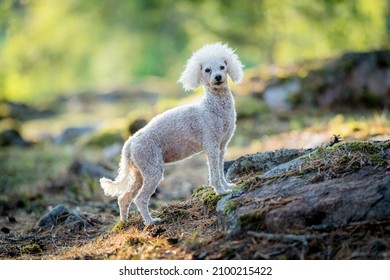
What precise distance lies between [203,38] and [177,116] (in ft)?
74.8

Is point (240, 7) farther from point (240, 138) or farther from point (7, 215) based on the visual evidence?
point (7, 215)

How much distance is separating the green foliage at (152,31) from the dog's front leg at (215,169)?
1641 centimetres

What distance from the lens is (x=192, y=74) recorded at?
582 cm

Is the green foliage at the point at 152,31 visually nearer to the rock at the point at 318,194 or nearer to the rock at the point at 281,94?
the rock at the point at 281,94

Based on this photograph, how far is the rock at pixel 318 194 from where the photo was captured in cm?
445

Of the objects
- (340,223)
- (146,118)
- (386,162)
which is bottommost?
(340,223)

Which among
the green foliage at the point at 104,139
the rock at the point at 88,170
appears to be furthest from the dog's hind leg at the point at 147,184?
the green foliage at the point at 104,139

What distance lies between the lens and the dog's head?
5695mm

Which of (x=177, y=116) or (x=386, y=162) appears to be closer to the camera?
(x=386, y=162)

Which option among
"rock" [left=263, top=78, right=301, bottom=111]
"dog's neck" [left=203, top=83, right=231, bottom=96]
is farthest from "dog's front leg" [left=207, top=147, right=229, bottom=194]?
"rock" [left=263, top=78, right=301, bottom=111]

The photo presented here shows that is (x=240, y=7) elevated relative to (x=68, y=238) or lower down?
elevated

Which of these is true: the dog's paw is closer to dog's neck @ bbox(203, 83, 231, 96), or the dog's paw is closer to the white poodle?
the white poodle

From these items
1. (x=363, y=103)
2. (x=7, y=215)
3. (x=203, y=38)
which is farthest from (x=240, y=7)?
(x=7, y=215)
